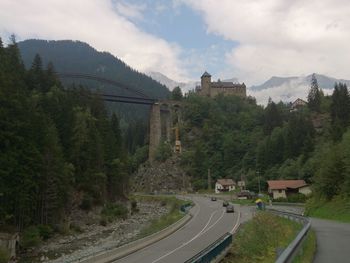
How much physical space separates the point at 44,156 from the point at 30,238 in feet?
40.9

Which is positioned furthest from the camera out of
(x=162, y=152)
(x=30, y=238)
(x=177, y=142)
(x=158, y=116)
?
(x=158, y=116)

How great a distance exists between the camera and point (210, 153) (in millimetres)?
168250

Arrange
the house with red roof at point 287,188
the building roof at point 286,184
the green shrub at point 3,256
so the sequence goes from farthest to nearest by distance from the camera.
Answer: the building roof at point 286,184 → the house with red roof at point 287,188 → the green shrub at point 3,256

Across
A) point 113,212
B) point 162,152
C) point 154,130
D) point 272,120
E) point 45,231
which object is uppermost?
point 272,120

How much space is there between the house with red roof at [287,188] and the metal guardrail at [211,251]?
245 ft

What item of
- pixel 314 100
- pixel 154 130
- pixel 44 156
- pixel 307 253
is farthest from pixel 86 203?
pixel 314 100

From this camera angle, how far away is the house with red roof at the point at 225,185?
142 meters

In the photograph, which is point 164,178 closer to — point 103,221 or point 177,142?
point 177,142

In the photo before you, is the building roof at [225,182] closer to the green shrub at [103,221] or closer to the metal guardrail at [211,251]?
the green shrub at [103,221]

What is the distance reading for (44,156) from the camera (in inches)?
2210

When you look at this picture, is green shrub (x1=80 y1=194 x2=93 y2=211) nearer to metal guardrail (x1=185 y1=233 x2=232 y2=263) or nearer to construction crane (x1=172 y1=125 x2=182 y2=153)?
metal guardrail (x1=185 y1=233 x2=232 y2=263)

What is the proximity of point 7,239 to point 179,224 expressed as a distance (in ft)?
59.3

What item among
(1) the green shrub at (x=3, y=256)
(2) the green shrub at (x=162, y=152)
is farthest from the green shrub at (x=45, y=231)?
(2) the green shrub at (x=162, y=152)

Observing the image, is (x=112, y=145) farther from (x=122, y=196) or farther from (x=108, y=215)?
(x=108, y=215)
